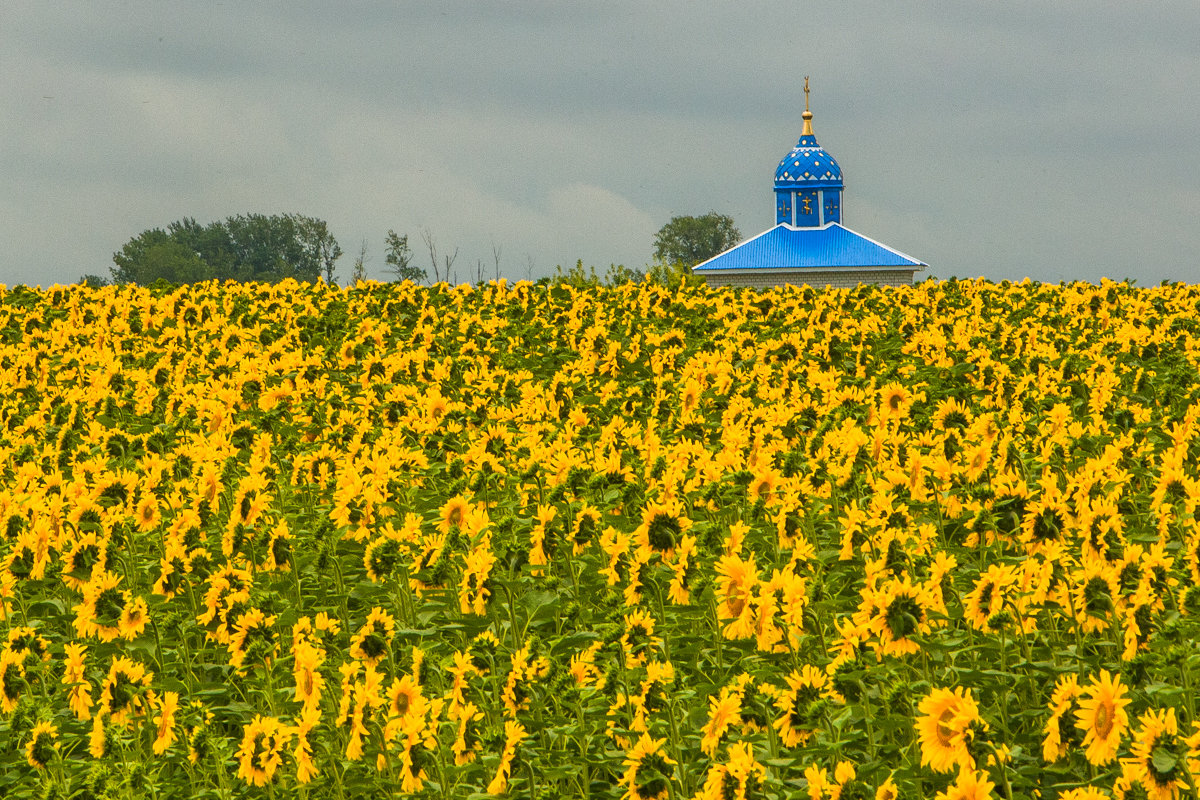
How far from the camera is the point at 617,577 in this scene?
253 inches

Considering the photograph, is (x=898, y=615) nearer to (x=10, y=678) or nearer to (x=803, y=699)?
(x=803, y=699)

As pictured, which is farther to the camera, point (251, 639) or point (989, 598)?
point (251, 639)

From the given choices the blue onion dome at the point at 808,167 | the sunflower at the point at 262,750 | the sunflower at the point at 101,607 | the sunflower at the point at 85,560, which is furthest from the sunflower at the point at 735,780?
the blue onion dome at the point at 808,167

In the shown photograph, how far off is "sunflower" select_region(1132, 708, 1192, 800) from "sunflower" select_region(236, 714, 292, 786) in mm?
3228

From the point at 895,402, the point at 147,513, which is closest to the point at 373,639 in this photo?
the point at 147,513

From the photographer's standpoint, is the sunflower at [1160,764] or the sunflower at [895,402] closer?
the sunflower at [1160,764]

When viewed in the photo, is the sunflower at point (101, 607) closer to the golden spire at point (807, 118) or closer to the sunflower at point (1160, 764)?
the sunflower at point (1160, 764)

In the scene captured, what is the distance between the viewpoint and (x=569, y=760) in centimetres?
580

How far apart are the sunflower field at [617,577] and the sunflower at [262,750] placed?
0.01 m

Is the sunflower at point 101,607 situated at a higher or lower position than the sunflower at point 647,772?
higher

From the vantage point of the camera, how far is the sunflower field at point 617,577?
528 centimetres

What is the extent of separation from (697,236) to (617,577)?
4900 inches

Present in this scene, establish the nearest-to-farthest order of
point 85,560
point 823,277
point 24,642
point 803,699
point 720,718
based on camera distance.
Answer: point 803,699, point 720,718, point 24,642, point 85,560, point 823,277

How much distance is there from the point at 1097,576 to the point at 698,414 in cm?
601
